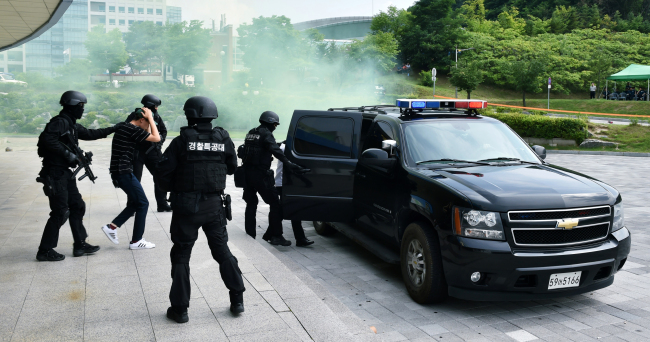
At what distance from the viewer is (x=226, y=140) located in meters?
4.16

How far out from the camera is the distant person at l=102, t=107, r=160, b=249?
577 centimetres

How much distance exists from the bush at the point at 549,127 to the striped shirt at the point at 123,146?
19.4m

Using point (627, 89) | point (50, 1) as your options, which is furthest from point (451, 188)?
point (627, 89)

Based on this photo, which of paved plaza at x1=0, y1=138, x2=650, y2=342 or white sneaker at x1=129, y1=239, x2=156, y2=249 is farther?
white sneaker at x1=129, y1=239, x2=156, y2=249

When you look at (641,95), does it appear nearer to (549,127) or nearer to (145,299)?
(549,127)

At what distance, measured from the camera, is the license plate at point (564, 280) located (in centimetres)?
431

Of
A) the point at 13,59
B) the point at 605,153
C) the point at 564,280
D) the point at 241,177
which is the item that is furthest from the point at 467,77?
the point at 13,59

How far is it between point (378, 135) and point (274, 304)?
8.45 ft

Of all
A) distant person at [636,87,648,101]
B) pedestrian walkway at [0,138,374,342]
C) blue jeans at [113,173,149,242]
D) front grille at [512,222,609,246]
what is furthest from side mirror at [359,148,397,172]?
distant person at [636,87,648,101]

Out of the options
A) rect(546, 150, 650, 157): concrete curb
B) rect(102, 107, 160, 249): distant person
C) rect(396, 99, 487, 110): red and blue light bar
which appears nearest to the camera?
rect(102, 107, 160, 249): distant person

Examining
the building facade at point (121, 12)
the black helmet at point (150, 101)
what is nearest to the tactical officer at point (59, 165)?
the black helmet at point (150, 101)

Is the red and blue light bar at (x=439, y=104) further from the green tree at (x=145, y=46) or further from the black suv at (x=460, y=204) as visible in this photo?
the green tree at (x=145, y=46)

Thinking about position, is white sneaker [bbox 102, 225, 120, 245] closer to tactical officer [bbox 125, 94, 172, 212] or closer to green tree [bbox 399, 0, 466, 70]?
tactical officer [bbox 125, 94, 172, 212]

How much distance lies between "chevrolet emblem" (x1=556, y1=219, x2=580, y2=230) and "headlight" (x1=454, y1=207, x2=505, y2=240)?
0.47m
